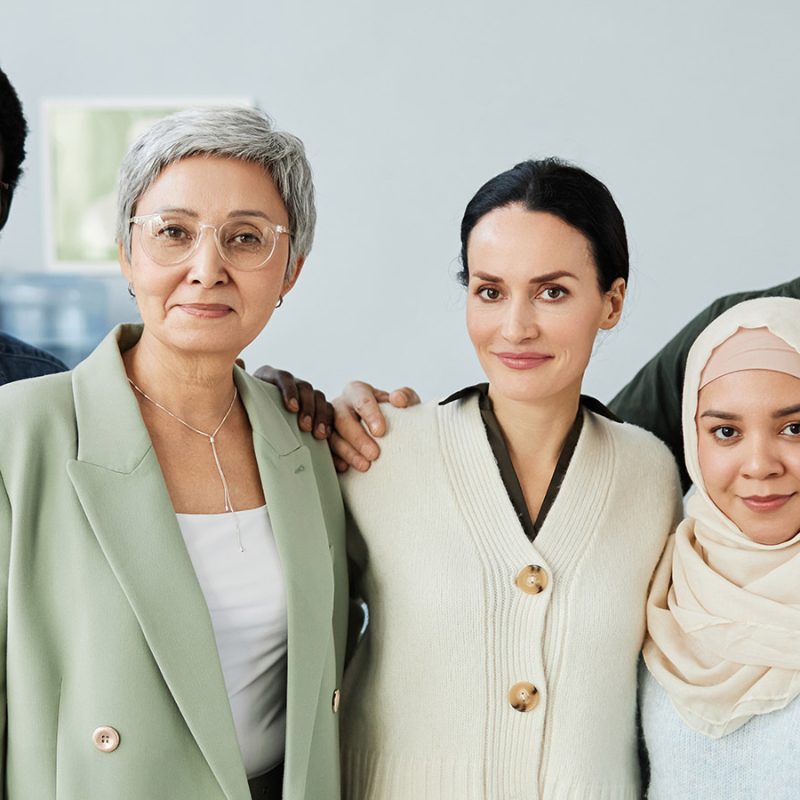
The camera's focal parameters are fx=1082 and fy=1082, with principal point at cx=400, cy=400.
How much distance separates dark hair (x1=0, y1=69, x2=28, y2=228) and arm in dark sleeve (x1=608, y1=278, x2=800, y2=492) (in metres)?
1.29

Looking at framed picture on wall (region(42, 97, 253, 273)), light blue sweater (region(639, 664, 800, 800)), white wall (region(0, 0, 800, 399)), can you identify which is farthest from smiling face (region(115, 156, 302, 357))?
framed picture on wall (region(42, 97, 253, 273))

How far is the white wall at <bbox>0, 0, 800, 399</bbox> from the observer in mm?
4141

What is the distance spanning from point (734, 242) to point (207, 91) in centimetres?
215

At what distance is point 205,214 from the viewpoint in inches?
61.3

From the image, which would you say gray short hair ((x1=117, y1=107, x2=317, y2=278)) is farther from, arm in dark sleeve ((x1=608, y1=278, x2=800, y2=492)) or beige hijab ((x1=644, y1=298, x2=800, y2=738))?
arm in dark sleeve ((x1=608, y1=278, x2=800, y2=492))

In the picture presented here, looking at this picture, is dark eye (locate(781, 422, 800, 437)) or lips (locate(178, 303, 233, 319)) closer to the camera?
lips (locate(178, 303, 233, 319))

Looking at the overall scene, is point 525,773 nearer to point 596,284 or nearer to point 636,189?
point 596,284

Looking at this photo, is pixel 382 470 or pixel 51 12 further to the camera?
pixel 51 12

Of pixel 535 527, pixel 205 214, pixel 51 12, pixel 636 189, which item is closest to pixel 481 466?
pixel 535 527

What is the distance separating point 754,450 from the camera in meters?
1.67

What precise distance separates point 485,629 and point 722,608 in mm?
381

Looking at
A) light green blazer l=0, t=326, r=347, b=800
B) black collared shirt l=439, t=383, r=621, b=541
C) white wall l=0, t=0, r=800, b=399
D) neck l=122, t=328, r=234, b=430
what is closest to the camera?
light green blazer l=0, t=326, r=347, b=800

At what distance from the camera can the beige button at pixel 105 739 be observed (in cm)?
141

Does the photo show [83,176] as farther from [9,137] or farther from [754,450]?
[754,450]
